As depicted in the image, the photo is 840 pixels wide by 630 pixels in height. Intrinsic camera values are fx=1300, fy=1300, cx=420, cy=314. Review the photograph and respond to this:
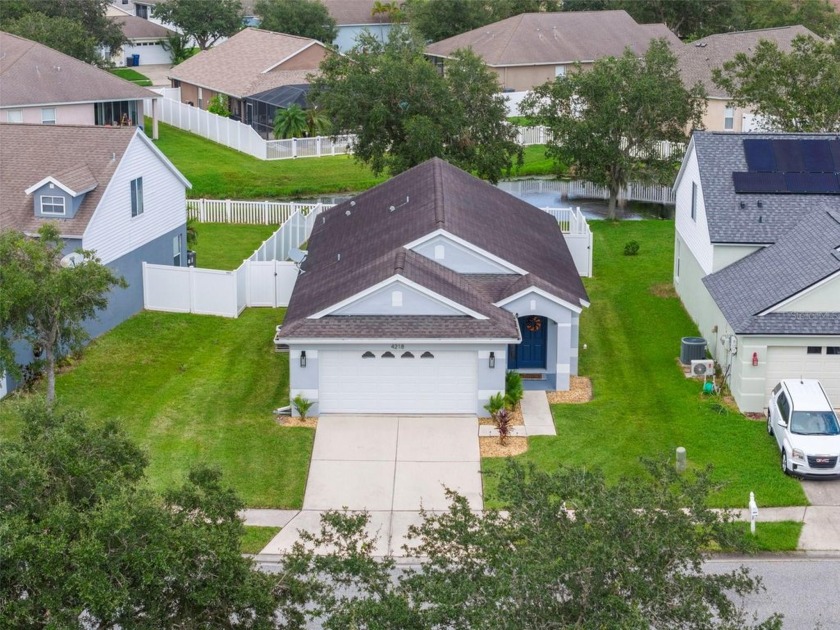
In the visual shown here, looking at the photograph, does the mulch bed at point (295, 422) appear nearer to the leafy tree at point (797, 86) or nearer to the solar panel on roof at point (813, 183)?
the solar panel on roof at point (813, 183)

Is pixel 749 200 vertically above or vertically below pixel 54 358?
above

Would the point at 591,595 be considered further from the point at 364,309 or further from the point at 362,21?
the point at 362,21

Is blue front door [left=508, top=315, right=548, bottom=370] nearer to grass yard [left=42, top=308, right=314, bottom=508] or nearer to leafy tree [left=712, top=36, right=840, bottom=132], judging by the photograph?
grass yard [left=42, top=308, right=314, bottom=508]

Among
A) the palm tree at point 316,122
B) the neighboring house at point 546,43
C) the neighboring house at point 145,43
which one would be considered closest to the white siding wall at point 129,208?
the palm tree at point 316,122

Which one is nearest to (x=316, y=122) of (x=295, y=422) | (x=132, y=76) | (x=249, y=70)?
(x=249, y=70)

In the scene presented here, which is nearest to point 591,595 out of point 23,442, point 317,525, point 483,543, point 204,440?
point 483,543

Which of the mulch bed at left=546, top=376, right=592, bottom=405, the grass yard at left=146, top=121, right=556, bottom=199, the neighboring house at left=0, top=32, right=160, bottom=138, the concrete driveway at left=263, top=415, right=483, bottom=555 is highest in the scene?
the neighboring house at left=0, top=32, right=160, bottom=138

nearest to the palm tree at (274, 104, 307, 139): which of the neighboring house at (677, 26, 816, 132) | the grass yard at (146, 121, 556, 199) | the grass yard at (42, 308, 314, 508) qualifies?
the grass yard at (146, 121, 556, 199)
